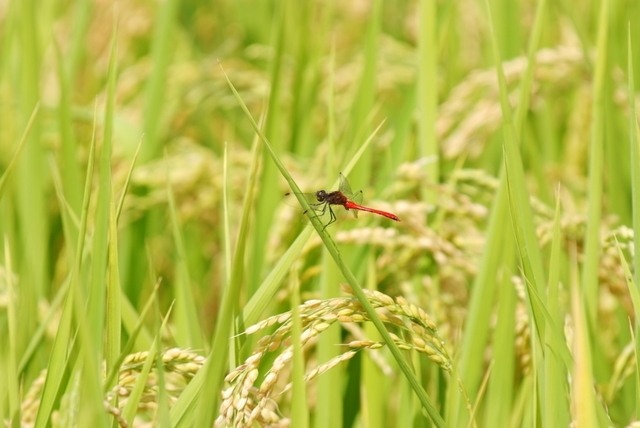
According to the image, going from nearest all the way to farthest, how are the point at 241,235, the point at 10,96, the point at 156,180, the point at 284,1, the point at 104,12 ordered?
the point at 241,235 → the point at 284,1 → the point at 156,180 → the point at 10,96 → the point at 104,12

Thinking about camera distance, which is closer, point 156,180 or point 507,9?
point 156,180

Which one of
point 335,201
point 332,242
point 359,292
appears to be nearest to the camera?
point 359,292

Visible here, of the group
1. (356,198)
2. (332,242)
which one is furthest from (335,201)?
(332,242)

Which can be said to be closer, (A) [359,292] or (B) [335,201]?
(A) [359,292]

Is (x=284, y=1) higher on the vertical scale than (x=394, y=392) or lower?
higher

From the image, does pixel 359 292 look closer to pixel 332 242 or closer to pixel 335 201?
pixel 332 242

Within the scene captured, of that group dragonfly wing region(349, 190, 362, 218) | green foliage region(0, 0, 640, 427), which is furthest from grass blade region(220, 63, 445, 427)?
dragonfly wing region(349, 190, 362, 218)

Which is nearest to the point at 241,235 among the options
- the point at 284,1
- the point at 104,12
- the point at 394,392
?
the point at 394,392

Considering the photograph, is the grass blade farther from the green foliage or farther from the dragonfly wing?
the dragonfly wing

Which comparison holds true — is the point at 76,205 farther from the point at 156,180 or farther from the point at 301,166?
the point at 301,166
